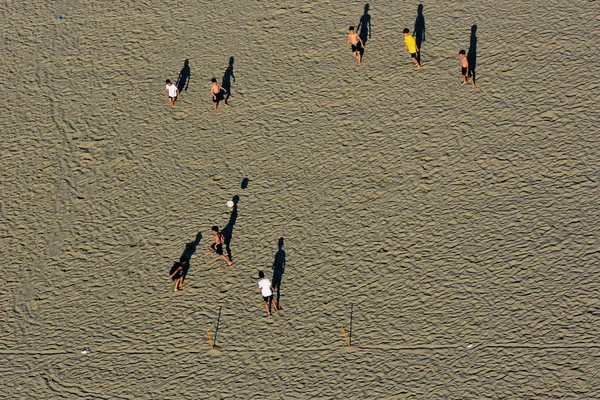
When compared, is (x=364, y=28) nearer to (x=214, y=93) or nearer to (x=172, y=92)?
(x=214, y=93)

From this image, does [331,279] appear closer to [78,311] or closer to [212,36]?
[78,311]

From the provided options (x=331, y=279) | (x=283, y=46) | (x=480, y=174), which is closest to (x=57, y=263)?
(x=331, y=279)

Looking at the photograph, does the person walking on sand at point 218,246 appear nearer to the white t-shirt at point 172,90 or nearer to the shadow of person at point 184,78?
the white t-shirt at point 172,90

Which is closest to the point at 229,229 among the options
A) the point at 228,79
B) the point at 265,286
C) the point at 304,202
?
the point at 304,202

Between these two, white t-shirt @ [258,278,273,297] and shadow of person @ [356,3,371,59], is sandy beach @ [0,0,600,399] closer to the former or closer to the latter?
shadow of person @ [356,3,371,59]

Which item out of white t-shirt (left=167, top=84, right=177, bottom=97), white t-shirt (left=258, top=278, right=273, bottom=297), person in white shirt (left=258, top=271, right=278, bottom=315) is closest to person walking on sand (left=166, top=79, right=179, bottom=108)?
white t-shirt (left=167, top=84, right=177, bottom=97)

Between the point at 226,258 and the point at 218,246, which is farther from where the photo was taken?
the point at 226,258

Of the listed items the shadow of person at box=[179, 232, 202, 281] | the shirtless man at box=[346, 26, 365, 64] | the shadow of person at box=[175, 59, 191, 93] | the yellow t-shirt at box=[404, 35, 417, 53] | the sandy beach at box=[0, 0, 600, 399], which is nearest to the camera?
the sandy beach at box=[0, 0, 600, 399]
